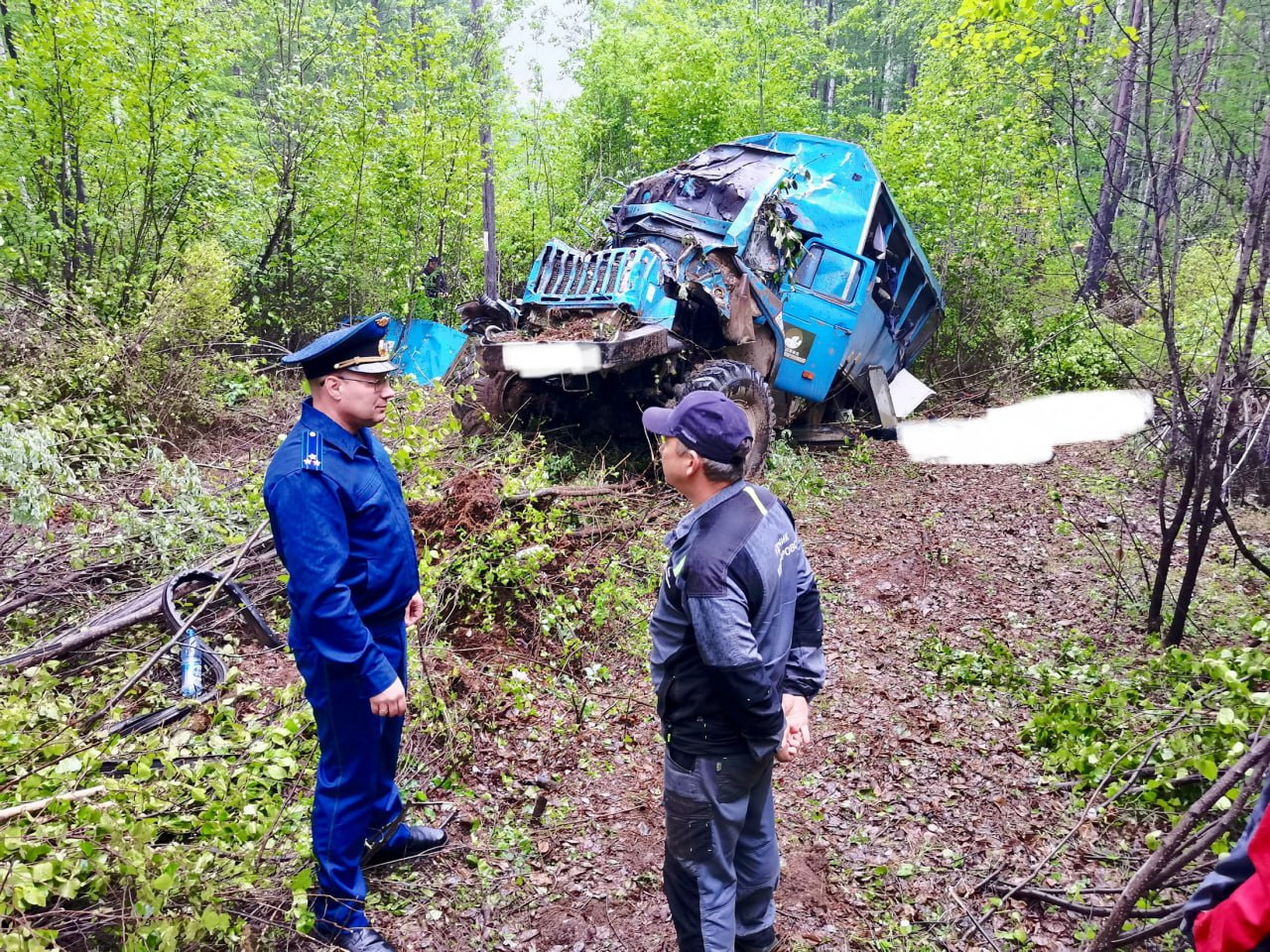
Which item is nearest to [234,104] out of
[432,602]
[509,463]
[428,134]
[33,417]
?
[428,134]

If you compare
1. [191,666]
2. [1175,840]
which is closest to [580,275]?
[191,666]

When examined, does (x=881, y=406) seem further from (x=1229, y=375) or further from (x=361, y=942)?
(x=361, y=942)

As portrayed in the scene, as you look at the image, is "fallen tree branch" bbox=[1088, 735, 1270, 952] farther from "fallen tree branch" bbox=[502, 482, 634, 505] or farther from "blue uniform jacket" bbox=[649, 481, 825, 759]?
"fallen tree branch" bbox=[502, 482, 634, 505]

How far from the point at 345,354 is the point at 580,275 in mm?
4238

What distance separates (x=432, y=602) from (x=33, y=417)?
3.86 meters

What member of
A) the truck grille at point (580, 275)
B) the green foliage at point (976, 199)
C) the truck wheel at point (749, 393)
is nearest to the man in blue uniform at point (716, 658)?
the truck wheel at point (749, 393)

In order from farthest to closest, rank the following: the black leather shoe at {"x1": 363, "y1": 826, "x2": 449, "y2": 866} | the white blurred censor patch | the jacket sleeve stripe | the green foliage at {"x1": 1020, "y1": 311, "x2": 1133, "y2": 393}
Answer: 1. the green foliage at {"x1": 1020, "y1": 311, "x2": 1133, "y2": 393}
2. the white blurred censor patch
3. the black leather shoe at {"x1": 363, "y1": 826, "x2": 449, "y2": 866}
4. the jacket sleeve stripe

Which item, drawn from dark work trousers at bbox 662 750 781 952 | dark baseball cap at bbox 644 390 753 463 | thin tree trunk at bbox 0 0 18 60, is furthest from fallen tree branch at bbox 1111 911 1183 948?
thin tree trunk at bbox 0 0 18 60

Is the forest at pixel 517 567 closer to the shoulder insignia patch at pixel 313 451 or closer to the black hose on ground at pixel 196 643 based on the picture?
the black hose on ground at pixel 196 643

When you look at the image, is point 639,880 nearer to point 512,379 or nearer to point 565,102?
point 512,379

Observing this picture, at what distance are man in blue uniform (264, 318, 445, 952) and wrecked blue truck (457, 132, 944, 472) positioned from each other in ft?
10.7

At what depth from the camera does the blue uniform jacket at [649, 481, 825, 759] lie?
6.38 ft

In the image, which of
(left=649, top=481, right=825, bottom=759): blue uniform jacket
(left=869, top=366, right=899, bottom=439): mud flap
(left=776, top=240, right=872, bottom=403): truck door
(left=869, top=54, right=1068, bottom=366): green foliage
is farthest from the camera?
(left=869, top=54, right=1068, bottom=366): green foliage

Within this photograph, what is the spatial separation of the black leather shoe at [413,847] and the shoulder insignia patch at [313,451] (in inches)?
59.3
